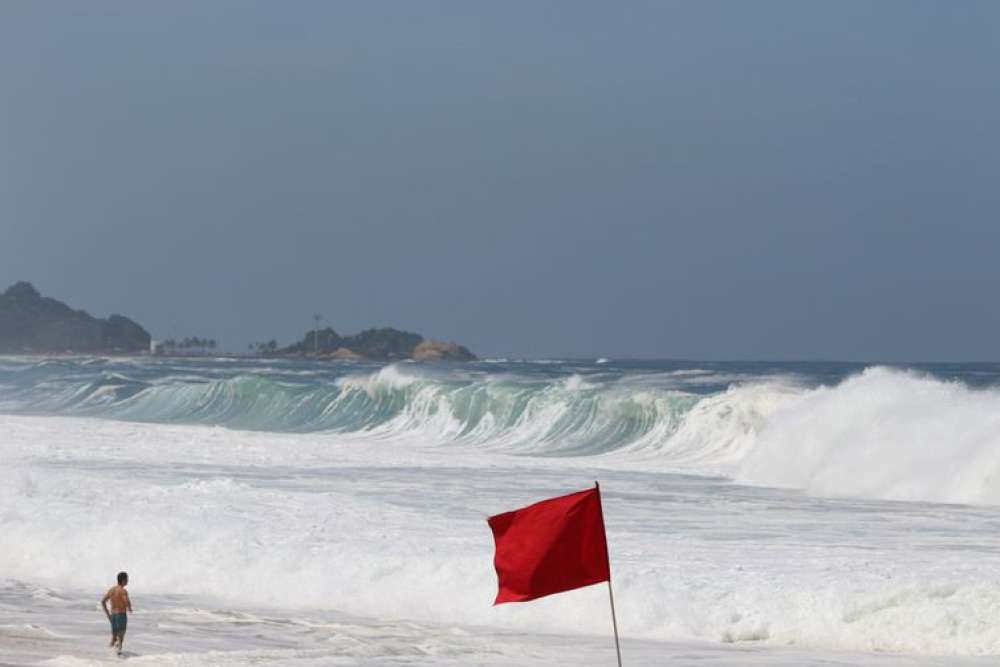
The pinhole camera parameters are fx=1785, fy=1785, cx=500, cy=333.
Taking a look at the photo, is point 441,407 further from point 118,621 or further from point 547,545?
point 547,545

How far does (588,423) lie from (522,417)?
282 cm

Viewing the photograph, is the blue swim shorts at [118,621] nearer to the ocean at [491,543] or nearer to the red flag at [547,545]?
the ocean at [491,543]

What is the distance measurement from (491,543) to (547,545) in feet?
32.0

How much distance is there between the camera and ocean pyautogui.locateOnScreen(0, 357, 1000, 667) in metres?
15.2

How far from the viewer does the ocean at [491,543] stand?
49.8ft

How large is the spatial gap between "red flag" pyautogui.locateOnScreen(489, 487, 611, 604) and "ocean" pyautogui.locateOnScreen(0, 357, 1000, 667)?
402 centimetres

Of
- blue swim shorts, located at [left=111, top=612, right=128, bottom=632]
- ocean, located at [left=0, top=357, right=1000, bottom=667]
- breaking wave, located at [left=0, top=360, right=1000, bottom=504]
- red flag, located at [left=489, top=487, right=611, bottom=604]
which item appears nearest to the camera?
red flag, located at [left=489, top=487, right=611, bottom=604]

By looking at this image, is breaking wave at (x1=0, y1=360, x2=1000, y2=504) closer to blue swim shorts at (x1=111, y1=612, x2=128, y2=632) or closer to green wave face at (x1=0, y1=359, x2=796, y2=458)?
green wave face at (x1=0, y1=359, x2=796, y2=458)

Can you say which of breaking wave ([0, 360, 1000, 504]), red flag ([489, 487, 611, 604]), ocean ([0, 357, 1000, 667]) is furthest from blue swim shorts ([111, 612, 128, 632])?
breaking wave ([0, 360, 1000, 504])

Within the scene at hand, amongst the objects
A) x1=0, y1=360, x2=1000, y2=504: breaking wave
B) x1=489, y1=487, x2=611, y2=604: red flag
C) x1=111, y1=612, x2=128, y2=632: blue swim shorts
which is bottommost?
x1=111, y1=612, x2=128, y2=632: blue swim shorts

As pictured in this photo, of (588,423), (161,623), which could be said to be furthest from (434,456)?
(161,623)

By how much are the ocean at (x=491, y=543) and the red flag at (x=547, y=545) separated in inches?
158

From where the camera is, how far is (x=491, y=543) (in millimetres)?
20078

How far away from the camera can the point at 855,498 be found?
27844 mm
